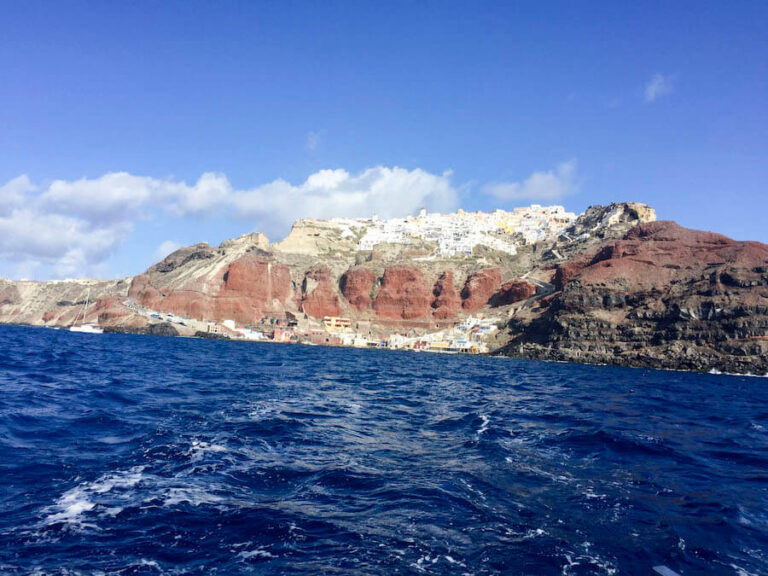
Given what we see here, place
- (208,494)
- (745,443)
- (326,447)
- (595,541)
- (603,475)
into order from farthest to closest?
(745,443)
(326,447)
(603,475)
(208,494)
(595,541)

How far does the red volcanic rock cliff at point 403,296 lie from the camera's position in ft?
488

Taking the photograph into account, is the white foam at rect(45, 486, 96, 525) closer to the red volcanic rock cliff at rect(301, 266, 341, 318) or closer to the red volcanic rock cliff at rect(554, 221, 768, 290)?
the red volcanic rock cliff at rect(554, 221, 768, 290)

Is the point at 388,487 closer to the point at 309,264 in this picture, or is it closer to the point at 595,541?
the point at 595,541

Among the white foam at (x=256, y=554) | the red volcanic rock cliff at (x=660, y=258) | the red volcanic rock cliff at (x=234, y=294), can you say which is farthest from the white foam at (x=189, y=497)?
the red volcanic rock cliff at (x=234, y=294)

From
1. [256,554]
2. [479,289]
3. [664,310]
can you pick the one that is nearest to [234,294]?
[479,289]

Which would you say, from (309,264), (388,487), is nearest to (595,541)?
(388,487)

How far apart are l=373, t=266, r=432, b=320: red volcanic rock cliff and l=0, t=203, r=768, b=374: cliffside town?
16.4 inches

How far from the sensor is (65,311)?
169125 mm

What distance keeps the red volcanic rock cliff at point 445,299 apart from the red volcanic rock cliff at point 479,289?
297 cm

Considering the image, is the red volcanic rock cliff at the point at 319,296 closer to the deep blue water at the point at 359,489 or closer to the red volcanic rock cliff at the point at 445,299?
the red volcanic rock cliff at the point at 445,299

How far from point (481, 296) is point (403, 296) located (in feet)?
83.5

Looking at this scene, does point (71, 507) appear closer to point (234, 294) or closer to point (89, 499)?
point (89, 499)

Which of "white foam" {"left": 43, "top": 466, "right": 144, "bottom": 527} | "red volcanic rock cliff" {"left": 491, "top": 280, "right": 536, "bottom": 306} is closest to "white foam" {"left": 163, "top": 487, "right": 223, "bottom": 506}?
"white foam" {"left": 43, "top": 466, "right": 144, "bottom": 527}

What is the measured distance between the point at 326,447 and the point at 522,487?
Answer: 647cm
